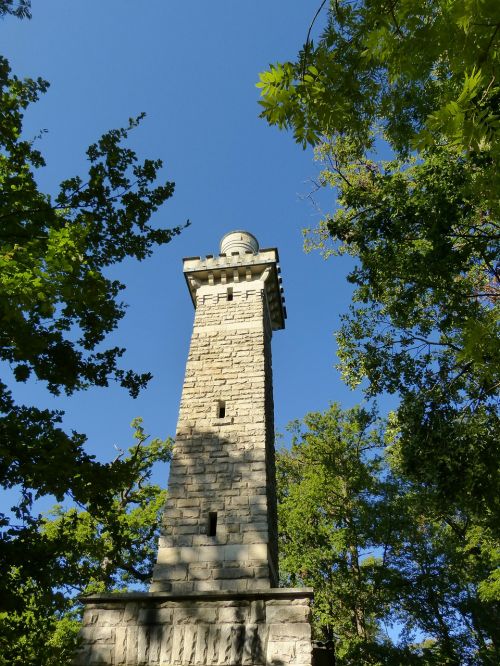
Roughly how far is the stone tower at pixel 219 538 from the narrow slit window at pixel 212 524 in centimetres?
2

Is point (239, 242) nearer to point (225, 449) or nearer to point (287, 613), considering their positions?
Answer: point (225, 449)

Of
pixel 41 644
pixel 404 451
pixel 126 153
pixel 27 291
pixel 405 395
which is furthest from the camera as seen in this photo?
pixel 405 395

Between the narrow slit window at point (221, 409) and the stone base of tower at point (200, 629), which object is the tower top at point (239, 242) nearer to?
the narrow slit window at point (221, 409)

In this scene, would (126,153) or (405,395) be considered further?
(405,395)

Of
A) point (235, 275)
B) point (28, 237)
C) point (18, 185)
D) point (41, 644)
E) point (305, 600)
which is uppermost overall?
point (235, 275)

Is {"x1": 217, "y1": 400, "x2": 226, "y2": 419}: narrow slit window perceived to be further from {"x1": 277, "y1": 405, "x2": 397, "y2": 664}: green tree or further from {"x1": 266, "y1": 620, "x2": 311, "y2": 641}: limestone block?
{"x1": 277, "y1": 405, "x2": 397, "y2": 664}: green tree

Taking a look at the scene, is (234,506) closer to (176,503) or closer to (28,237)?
(176,503)

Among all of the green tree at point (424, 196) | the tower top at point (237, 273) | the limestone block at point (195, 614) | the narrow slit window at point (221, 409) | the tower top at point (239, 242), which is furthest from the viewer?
the tower top at point (239, 242)

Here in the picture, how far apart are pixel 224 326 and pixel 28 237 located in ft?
18.8

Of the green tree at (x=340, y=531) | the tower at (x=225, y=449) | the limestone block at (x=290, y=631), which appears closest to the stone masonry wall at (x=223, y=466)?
the tower at (x=225, y=449)

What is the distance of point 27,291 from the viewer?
14.6 ft

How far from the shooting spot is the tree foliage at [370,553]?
1278 cm

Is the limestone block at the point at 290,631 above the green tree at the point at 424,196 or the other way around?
the other way around

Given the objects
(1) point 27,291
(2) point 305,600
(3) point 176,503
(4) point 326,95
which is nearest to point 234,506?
(3) point 176,503
